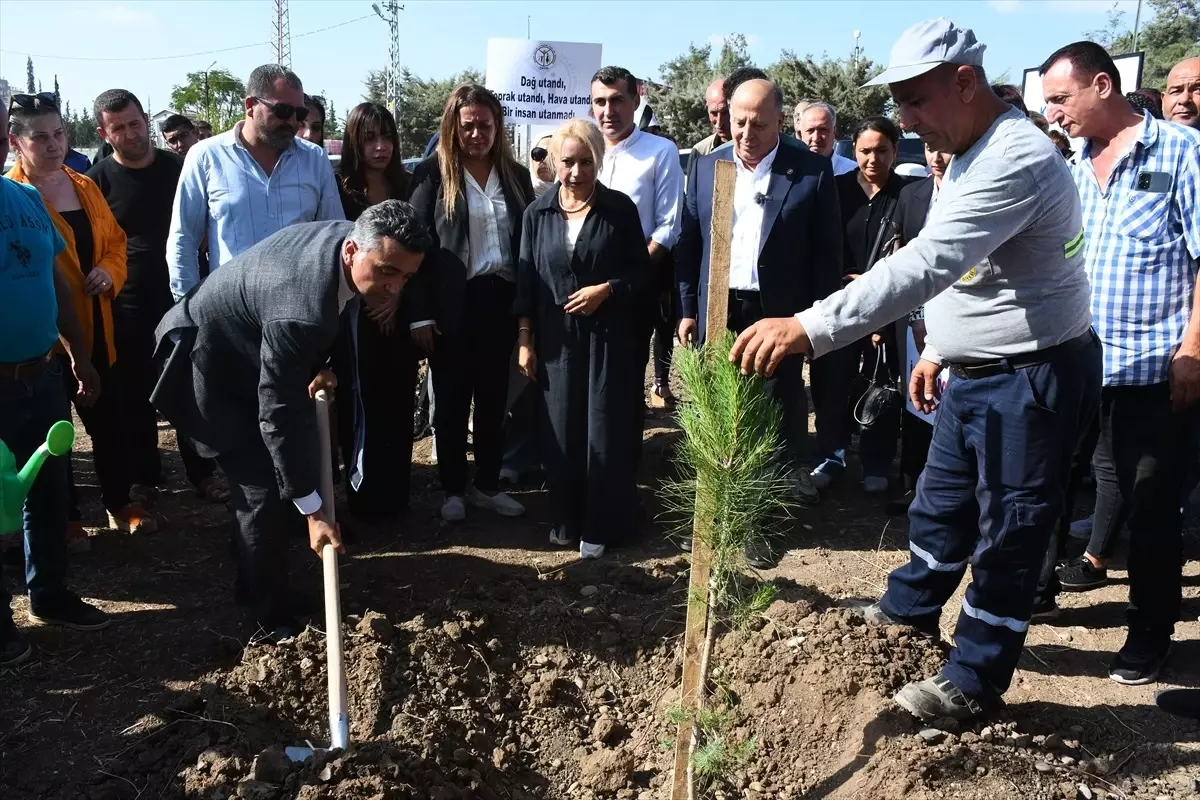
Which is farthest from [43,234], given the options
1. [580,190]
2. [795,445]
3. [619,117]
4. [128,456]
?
[795,445]

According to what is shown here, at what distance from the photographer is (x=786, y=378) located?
177 inches

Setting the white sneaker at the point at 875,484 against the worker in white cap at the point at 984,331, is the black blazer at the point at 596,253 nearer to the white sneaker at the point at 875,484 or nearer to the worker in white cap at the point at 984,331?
the worker in white cap at the point at 984,331

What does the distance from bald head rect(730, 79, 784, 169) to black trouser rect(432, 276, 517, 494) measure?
51.9 inches

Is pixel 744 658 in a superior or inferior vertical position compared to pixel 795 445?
inferior

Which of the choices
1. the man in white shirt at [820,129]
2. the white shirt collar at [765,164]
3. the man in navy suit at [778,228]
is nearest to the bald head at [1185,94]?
the man in white shirt at [820,129]

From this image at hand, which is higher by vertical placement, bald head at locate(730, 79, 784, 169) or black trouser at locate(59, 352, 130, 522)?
bald head at locate(730, 79, 784, 169)

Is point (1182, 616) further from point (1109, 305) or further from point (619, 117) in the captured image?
point (619, 117)

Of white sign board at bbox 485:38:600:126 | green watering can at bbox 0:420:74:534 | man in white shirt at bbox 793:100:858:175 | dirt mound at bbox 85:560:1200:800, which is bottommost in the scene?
dirt mound at bbox 85:560:1200:800

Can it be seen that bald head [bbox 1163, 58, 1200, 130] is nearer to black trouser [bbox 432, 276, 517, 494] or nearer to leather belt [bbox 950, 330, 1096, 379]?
leather belt [bbox 950, 330, 1096, 379]

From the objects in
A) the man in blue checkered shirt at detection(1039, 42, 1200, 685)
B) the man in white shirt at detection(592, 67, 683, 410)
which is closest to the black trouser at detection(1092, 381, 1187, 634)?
the man in blue checkered shirt at detection(1039, 42, 1200, 685)

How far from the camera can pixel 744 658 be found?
341cm

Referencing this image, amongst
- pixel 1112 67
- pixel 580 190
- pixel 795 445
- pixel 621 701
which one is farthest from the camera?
pixel 795 445

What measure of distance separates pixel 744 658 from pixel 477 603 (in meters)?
1.14

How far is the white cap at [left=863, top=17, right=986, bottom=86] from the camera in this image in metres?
2.53
